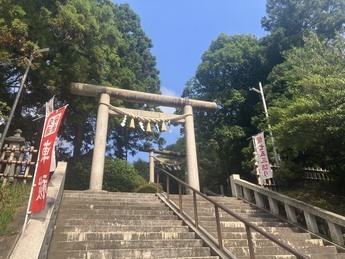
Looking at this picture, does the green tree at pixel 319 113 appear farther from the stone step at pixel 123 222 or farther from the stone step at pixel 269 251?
Answer: the stone step at pixel 123 222

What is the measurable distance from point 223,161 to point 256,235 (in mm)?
15982

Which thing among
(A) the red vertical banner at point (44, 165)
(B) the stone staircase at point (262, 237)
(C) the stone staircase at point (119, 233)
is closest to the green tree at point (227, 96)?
(B) the stone staircase at point (262, 237)

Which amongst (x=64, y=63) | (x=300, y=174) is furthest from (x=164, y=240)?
(x=64, y=63)

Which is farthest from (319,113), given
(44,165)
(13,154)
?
(13,154)

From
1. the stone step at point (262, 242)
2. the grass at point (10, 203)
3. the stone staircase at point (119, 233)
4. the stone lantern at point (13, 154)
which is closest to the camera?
the stone staircase at point (119, 233)

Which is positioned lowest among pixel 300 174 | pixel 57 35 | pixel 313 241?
pixel 313 241

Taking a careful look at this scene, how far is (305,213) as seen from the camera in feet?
25.6

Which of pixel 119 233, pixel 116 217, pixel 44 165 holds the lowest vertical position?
pixel 119 233

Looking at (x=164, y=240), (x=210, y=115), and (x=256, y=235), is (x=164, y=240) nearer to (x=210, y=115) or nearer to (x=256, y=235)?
(x=256, y=235)

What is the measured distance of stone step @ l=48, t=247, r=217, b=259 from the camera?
471cm

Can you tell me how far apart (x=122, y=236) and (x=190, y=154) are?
7.55m

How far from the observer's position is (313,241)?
22.5 ft

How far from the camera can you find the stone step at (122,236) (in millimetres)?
5297

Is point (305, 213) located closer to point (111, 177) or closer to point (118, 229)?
point (118, 229)
